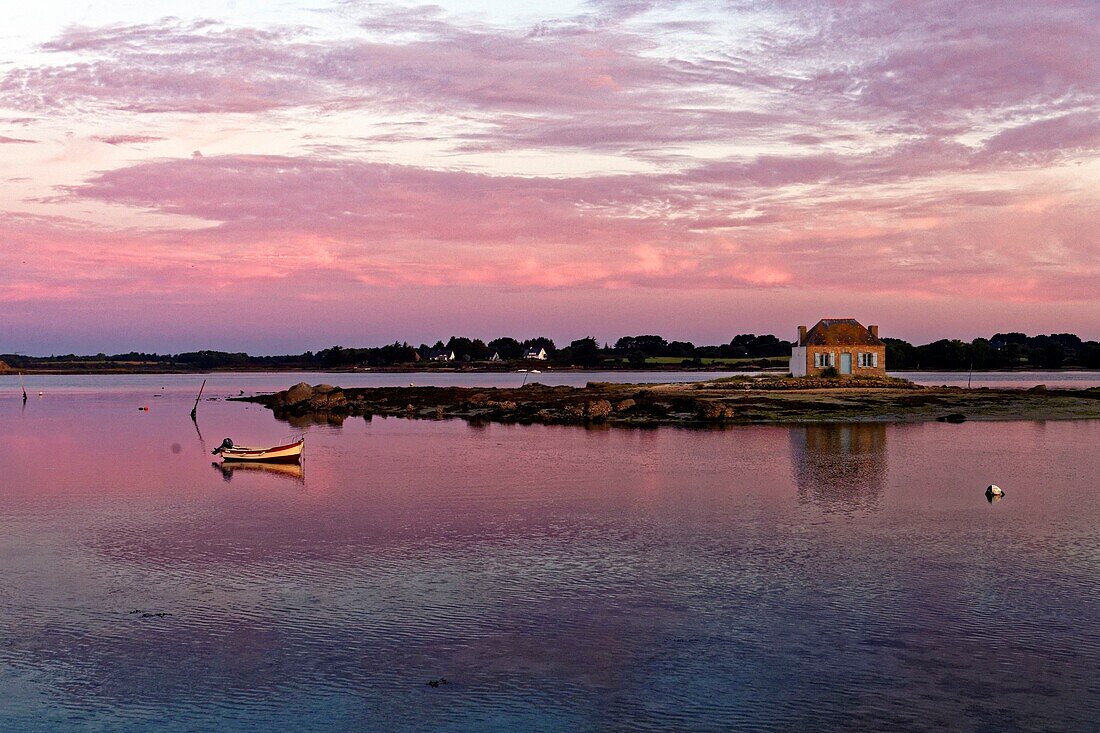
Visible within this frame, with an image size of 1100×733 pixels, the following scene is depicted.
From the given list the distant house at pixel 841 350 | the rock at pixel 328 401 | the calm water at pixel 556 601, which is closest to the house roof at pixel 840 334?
the distant house at pixel 841 350

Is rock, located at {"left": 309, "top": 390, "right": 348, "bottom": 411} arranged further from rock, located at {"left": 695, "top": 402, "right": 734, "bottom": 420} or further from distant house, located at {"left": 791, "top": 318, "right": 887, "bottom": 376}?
distant house, located at {"left": 791, "top": 318, "right": 887, "bottom": 376}

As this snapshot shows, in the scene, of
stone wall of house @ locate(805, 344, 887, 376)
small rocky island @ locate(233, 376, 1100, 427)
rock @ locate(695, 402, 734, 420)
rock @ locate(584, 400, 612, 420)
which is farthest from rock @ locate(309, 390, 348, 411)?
stone wall of house @ locate(805, 344, 887, 376)

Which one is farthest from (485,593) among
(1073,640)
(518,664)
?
(1073,640)

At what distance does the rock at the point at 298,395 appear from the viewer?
94.6 metres

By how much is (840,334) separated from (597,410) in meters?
34.4

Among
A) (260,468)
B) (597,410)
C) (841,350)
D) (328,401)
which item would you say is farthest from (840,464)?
(328,401)

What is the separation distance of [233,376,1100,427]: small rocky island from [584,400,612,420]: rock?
0.23ft

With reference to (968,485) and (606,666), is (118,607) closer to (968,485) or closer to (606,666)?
(606,666)

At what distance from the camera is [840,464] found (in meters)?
43.3

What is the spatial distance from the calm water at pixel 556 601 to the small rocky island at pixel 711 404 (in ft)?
96.5

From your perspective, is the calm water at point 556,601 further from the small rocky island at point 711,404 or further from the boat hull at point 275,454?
the small rocky island at point 711,404

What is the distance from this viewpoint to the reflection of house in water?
33781 mm

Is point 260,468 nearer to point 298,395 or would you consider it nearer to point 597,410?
point 597,410

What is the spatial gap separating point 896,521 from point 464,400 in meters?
64.0
